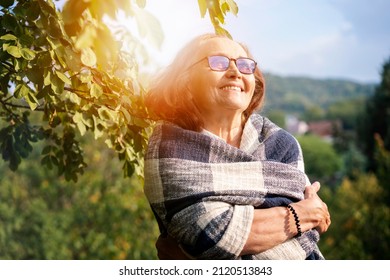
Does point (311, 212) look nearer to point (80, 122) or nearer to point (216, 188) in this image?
point (216, 188)

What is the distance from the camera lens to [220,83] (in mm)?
2352

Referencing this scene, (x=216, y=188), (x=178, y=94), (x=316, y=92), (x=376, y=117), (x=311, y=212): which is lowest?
(x=316, y=92)

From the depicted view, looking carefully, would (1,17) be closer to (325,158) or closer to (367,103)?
(367,103)

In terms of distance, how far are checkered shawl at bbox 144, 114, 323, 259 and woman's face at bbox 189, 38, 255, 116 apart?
0.13m

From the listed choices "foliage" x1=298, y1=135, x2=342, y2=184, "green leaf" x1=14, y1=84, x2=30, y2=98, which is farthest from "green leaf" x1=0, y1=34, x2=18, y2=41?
"foliage" x1=298, y1=135, x2=342, y2=184

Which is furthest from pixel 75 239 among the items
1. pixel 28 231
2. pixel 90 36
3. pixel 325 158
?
pixel 325 158

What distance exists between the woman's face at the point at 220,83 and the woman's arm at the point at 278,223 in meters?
0.45

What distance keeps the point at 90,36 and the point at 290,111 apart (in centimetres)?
11366

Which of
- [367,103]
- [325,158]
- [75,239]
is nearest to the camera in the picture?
[75,239]

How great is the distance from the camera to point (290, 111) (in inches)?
4461

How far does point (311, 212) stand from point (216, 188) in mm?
409

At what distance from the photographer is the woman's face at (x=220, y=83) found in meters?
2.35

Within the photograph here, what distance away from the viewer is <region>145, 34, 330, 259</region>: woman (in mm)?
2174

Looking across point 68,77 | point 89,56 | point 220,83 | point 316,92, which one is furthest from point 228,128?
point 316,92
